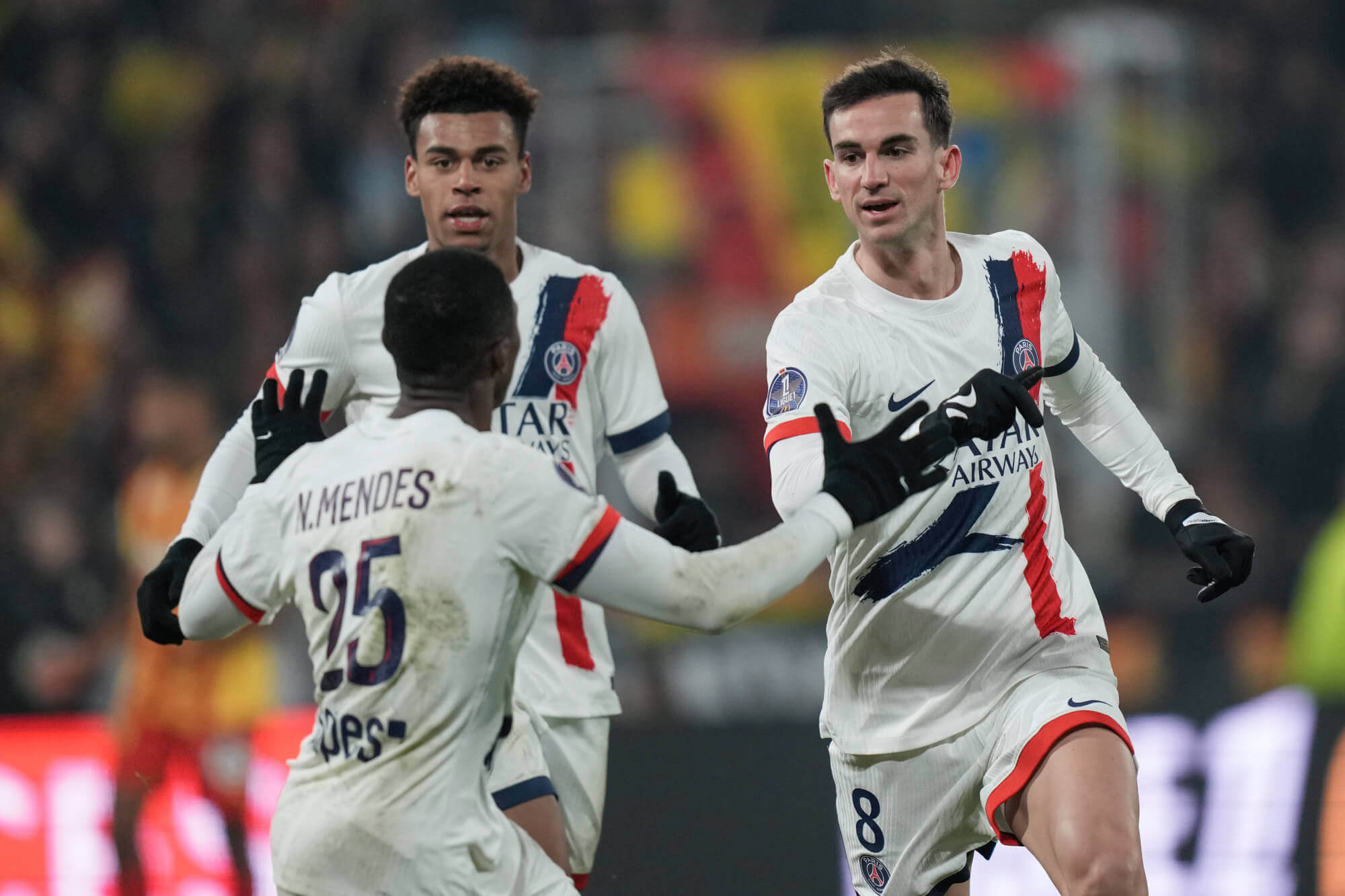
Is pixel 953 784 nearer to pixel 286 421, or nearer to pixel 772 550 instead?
pixel 772 550

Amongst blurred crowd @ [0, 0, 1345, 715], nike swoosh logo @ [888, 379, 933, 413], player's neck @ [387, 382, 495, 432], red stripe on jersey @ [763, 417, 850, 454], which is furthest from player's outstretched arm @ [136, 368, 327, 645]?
blurred crowd @ [0, 0, 1345, 715]

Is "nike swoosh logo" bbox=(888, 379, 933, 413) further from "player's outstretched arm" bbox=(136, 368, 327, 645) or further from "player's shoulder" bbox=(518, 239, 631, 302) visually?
"player's outstretched arm" bbox=(136, 368, 327, 645)

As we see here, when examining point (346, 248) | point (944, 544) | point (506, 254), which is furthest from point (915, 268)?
point (346, 248)

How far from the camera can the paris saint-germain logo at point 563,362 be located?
170 inches

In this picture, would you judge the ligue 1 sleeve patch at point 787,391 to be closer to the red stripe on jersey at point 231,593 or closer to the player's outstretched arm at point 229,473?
the player's outstretched arm at point 229,473

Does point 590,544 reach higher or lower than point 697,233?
lower

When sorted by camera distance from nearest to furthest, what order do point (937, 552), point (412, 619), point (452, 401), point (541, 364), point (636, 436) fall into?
point (412, 619)
point (452, 401)
point (937, 552)
point (541, 364)
point (636, 436)

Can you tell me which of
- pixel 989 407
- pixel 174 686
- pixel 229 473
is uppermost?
pixel 989 407

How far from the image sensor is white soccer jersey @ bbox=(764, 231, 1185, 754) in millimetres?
3930

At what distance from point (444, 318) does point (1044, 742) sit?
1.76m

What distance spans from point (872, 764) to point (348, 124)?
8358 mm

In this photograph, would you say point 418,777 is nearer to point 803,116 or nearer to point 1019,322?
point 1019,322

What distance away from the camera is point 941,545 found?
3959 mm

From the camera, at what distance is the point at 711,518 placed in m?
4.11
